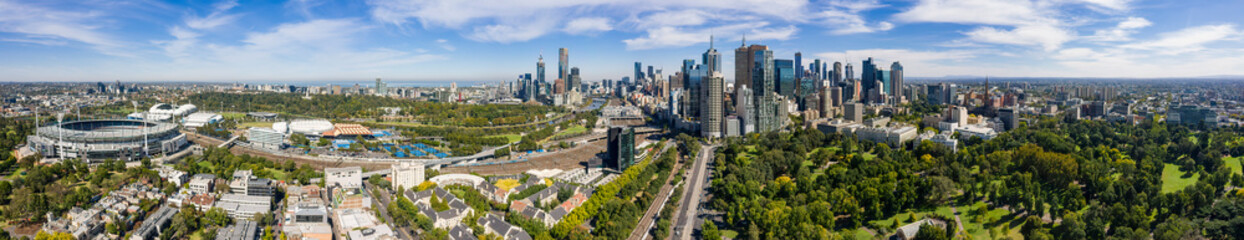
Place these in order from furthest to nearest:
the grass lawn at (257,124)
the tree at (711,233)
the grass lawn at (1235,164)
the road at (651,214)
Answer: the grass lawn at (257,124), the grass lawn at (1235,164), the road at (651,214), the tree at (711,233)

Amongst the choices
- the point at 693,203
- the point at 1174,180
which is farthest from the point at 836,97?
the point at 693,203

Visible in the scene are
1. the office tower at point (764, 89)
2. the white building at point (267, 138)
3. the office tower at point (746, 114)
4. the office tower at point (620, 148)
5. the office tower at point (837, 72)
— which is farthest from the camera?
the office tower at point (837, 72)

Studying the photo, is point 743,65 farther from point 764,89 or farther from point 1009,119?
point 1009,119

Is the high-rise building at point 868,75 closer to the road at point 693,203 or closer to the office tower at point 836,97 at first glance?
the office tower at point 836,97

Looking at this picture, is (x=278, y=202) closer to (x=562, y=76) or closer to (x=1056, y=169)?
(x=1056, y=169)

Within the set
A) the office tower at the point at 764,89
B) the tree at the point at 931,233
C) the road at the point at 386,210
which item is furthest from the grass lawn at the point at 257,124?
the tree at the point at 931,233

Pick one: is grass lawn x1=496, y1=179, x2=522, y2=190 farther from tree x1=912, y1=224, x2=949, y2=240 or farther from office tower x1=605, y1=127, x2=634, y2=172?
tree x1=912, y1=224, x2=949, y2=240
